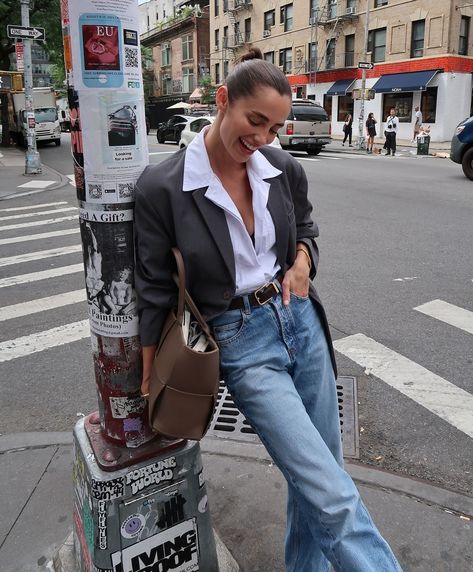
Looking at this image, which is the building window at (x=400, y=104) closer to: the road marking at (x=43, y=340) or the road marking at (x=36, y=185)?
the road marking at (x=36, y=185)

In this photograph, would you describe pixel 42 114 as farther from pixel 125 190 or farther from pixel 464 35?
pixel 125 190

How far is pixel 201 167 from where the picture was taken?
1.80 metres

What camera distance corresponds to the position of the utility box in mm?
1958

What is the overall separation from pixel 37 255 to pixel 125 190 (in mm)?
6532

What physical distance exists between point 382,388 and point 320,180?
11.4 metres

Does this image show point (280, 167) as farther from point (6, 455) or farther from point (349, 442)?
point (6, 455)

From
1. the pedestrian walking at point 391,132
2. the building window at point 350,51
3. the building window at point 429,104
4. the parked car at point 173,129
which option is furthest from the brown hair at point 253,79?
the building window at point 350,51

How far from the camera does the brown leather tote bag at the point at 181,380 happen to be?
167 centimetres

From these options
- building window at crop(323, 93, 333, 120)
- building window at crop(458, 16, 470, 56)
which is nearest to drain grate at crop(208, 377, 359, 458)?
building window at crop(458, 16, 470, 56)

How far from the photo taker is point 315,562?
214 cm

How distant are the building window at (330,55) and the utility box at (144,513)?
132 feet

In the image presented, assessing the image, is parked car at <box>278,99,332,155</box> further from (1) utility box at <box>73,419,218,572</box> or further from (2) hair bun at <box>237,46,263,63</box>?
(1) utility box at <box>73,419,218,572</box>

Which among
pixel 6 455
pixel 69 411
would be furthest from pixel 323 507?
pixel 69 411

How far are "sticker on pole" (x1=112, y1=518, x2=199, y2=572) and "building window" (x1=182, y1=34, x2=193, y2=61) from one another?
202 feet
